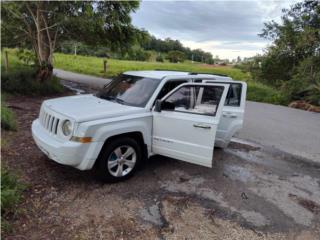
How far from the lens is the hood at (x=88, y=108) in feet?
13.0

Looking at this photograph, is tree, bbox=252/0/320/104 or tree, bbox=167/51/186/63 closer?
tree, bbox=252/0/320/104

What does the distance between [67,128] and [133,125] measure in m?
0.95

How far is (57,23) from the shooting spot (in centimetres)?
1075

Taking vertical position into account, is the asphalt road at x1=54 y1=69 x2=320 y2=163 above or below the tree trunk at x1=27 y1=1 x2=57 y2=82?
below

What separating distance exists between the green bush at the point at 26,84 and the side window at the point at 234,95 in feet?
27.0

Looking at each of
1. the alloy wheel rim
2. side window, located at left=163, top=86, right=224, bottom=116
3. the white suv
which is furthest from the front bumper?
side window, located at left=163, top=86, right=224, bottom=116

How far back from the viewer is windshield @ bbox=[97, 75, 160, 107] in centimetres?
469

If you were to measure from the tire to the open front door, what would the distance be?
0.39 m

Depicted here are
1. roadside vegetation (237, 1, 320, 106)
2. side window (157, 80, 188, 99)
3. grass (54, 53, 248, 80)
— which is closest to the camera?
side window (157, 80, 188, 99)

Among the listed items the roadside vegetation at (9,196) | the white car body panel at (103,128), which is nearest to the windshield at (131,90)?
the white car body panel at (103,128)

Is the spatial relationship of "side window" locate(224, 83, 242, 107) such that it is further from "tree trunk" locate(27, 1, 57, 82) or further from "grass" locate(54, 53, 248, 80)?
"grass" locate(54, 53, 248, 80)

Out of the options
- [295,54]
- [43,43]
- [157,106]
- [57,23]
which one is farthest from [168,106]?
[295,54]

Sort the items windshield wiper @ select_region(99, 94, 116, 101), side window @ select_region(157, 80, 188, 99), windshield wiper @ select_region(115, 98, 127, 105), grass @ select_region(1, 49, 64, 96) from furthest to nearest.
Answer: grass @ select_region(1, 49, 64, 96) → windshield wiper @ select_region(99, 94, 116, 101) → side window @ select_region(157, 80, 188, 99) → windshield wiper @ select_region(115, 98, 127, 105)

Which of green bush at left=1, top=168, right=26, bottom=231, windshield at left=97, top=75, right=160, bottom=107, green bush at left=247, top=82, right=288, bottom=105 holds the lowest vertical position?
green bush at left=1, top=168, right=26, bottom=231
